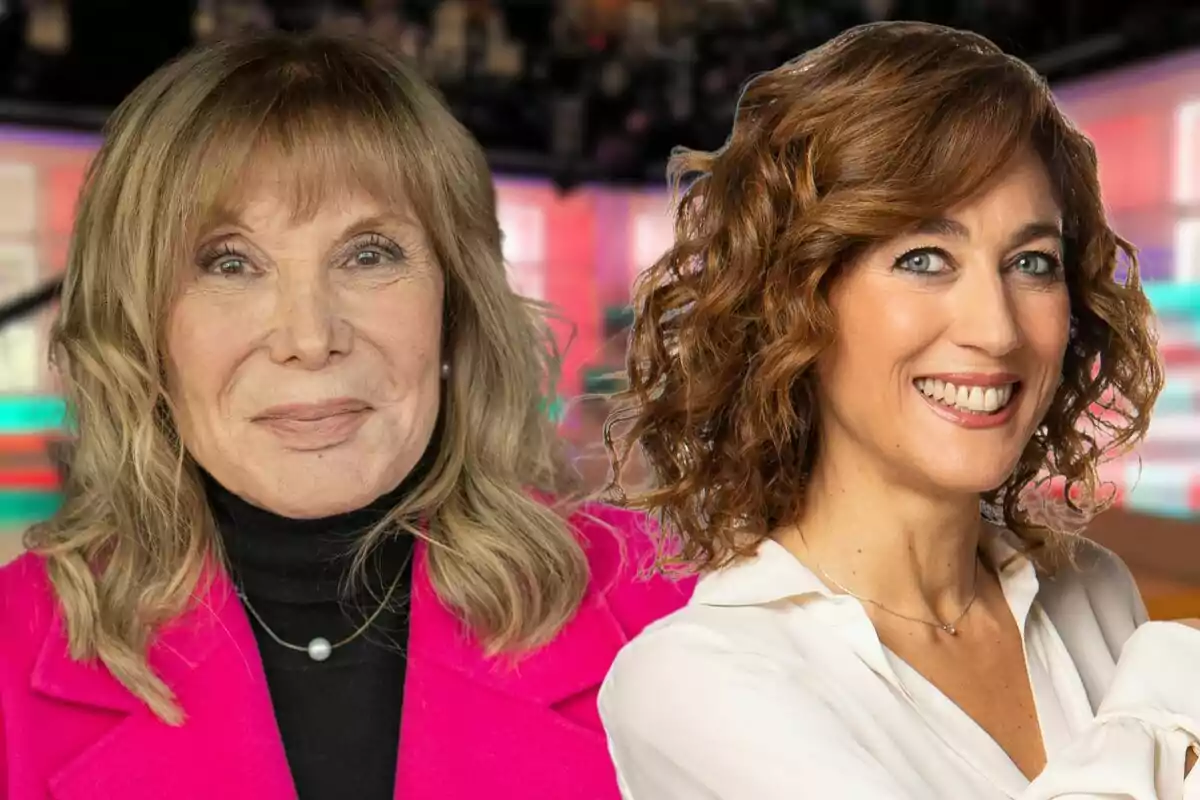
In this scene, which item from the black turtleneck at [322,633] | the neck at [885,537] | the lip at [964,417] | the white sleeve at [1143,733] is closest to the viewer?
the white sleeve at [1143,733]

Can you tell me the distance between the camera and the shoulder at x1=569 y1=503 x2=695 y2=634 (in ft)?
5.26

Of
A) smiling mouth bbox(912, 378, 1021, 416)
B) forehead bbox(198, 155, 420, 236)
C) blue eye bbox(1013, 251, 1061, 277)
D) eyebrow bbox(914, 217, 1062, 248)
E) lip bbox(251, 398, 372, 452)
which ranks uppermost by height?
eyebrow bbox(914, 217, 1062, 248)

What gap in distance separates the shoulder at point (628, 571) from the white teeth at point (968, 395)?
0.46 m

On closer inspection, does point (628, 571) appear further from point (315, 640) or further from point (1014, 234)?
point (1014, 234)

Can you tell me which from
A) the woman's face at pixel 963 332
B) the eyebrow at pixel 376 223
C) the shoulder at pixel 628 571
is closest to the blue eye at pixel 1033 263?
the woman's face at pixel 963 332

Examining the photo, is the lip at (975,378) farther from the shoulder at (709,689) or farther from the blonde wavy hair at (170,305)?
the blonde wavy hair at (170,305)

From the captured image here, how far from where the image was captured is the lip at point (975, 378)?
118 centimetres

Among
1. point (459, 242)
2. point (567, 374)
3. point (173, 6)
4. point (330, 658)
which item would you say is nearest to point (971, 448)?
point (459, 242)

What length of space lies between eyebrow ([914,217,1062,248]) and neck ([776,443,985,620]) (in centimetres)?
24

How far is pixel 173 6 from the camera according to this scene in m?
5.51

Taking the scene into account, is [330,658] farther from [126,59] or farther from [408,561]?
[126,59]

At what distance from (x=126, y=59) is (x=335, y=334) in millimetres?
4886

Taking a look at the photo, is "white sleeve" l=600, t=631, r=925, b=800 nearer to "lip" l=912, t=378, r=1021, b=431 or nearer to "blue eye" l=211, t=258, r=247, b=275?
"lip" l=912, t=378, r=1021, b=431

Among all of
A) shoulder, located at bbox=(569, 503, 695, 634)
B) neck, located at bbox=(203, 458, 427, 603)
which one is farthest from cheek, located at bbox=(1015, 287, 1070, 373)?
neck, located at bbox=(203, 458, 427, 603)
